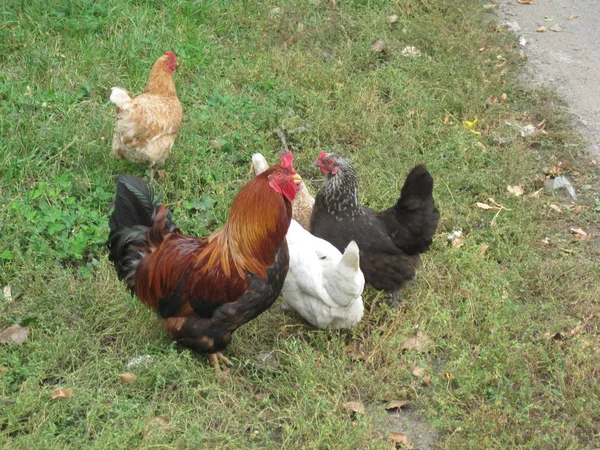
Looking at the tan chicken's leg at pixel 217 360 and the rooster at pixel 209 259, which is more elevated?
the rooster at pixel 209 259

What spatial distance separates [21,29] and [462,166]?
14.4ft

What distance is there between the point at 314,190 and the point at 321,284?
178 cm

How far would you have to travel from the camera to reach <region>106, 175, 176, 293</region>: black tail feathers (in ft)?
13.0

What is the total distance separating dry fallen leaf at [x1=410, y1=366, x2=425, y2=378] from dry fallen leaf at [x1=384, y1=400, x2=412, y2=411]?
20 centimetres

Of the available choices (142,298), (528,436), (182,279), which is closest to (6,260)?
(142,298)

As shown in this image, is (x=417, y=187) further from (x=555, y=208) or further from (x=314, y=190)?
(x=555, y=208)

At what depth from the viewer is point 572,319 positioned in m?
4.44

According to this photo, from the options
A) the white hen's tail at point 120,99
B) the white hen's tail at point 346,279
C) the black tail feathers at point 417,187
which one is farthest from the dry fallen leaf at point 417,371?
the white hen's tail at point 120,99

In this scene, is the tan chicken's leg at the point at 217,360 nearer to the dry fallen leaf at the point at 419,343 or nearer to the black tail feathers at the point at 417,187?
the dry fallen leaf at the point at 419,343

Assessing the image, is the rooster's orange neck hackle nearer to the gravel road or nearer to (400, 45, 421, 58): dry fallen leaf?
Result: the gravel road

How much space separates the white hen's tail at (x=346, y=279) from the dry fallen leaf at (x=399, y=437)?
787 mm

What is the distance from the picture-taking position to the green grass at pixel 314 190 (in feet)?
12.1

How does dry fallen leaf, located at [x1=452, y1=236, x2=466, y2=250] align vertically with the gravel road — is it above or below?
above

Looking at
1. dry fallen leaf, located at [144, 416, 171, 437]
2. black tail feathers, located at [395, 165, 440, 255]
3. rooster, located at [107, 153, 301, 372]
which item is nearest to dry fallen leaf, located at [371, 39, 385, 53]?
black tail feathers, located at [395, 165, 440, 255]
